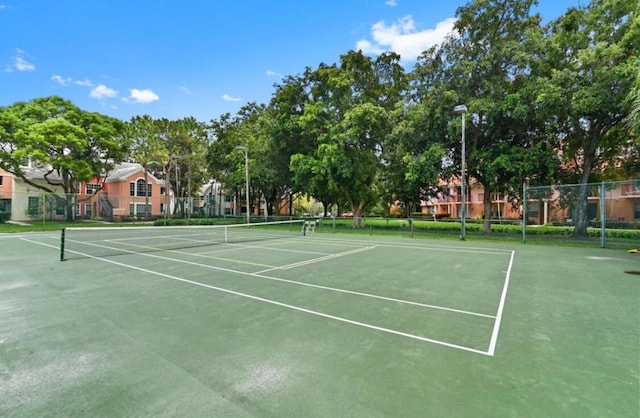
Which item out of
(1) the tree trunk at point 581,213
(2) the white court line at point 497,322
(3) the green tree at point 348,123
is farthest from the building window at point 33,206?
(1) the tree trunk at point 581,213

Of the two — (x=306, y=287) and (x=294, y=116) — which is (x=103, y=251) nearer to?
(x=306, y=287)

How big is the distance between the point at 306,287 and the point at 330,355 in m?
3.28

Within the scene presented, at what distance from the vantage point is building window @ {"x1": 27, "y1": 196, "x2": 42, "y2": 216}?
1061 inches

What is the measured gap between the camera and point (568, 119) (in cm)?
1759

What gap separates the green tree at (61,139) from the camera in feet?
90.7

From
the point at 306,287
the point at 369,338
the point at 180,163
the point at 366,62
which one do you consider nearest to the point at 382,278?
the point at 306,287

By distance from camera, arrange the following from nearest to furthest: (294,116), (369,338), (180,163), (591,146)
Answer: (369,338) < (591,146) < (294,116) < (180,163)

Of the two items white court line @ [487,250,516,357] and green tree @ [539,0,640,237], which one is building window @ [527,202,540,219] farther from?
white court line @ [487,250,516,357]

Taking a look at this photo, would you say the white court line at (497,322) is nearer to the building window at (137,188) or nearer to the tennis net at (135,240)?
the tennis net at (135,240)

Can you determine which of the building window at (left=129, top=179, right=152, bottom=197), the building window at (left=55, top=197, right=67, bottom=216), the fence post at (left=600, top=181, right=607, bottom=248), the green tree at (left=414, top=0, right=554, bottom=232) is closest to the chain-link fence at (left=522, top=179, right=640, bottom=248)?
the fence post at (left=600, top=181, right=607, bottom=248)

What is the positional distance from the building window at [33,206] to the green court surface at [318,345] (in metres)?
25.1

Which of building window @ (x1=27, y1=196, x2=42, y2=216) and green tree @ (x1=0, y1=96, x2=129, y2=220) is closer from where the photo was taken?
building window @ (x1=27, y1=196, x2=42, y2=216)

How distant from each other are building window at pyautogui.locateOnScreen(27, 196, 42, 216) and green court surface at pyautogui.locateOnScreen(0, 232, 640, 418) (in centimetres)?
2505

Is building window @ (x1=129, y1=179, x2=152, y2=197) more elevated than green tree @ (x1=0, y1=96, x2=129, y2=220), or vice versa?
green tree @ (x1=0, y1=96, x2=129, y2=220)
